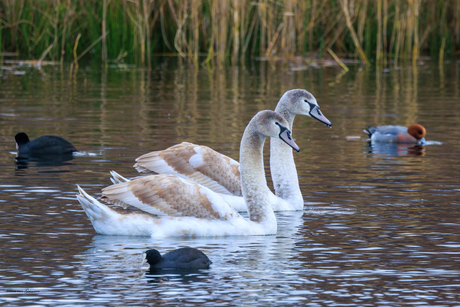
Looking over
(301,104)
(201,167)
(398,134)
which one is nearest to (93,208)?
(201,167)

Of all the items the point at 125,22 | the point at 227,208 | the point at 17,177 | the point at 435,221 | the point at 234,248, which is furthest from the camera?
the point at 125,22

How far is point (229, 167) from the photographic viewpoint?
11.0 meters

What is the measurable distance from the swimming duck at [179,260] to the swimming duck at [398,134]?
945cm

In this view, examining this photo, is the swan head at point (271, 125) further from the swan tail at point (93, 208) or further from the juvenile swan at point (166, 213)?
the swan tail at point (93, 208)

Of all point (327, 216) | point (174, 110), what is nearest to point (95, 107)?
point (174, 110)

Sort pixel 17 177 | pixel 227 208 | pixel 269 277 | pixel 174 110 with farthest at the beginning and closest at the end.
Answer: pixel 174 110 < pixel 17 177 < pixel 227 208 < pixel 269 277

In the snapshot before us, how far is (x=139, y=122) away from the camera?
58.8 feet

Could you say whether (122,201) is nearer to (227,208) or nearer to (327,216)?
(227,208)

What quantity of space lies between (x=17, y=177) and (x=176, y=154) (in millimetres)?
2325

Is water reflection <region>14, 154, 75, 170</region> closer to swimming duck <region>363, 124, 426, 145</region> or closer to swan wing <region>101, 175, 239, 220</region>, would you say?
swan wing <region>101, 175, 239, 220</region>

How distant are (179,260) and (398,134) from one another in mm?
10068

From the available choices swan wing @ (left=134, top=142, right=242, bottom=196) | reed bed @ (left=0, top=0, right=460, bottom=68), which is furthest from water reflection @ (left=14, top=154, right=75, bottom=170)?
reed bed @ (left=0, top=0, right=460, bottom=68)

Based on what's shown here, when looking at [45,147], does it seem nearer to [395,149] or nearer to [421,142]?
[395,149]

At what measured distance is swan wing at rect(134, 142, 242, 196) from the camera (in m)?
11.0
